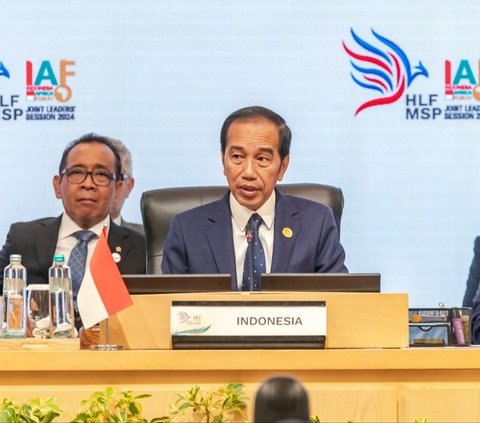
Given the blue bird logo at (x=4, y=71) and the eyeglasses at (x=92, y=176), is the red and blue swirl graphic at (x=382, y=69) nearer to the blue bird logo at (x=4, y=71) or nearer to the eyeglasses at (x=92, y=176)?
the eyeglasses at (x=92, y=176)

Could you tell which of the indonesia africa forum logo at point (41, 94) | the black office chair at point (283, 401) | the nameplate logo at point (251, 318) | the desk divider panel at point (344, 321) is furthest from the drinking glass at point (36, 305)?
the indonesia africa forum logo at point (41, 94)

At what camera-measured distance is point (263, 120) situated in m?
3.49

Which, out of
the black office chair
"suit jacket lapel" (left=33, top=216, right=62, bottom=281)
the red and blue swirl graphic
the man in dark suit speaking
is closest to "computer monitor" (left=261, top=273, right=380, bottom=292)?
the black office chair

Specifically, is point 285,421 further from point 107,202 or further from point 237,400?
point 107,202

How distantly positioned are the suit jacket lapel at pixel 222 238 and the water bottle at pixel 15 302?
86cm

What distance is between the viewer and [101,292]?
2117 millimetres

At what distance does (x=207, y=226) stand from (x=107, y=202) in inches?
31.6

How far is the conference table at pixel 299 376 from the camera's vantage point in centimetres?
195

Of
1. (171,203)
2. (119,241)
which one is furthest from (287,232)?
(119,241)

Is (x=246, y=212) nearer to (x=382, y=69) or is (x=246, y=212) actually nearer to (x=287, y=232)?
(x=287, y=232)

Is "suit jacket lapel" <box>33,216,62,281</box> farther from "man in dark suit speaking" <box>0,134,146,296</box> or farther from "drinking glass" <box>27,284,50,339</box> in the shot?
"drinking glass" <box>27,284,50,339</box>

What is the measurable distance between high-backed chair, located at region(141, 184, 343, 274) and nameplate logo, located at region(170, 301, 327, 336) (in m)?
1.55

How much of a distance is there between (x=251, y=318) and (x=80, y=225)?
207 centimetres

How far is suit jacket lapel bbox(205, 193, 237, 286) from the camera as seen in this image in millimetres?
3230
